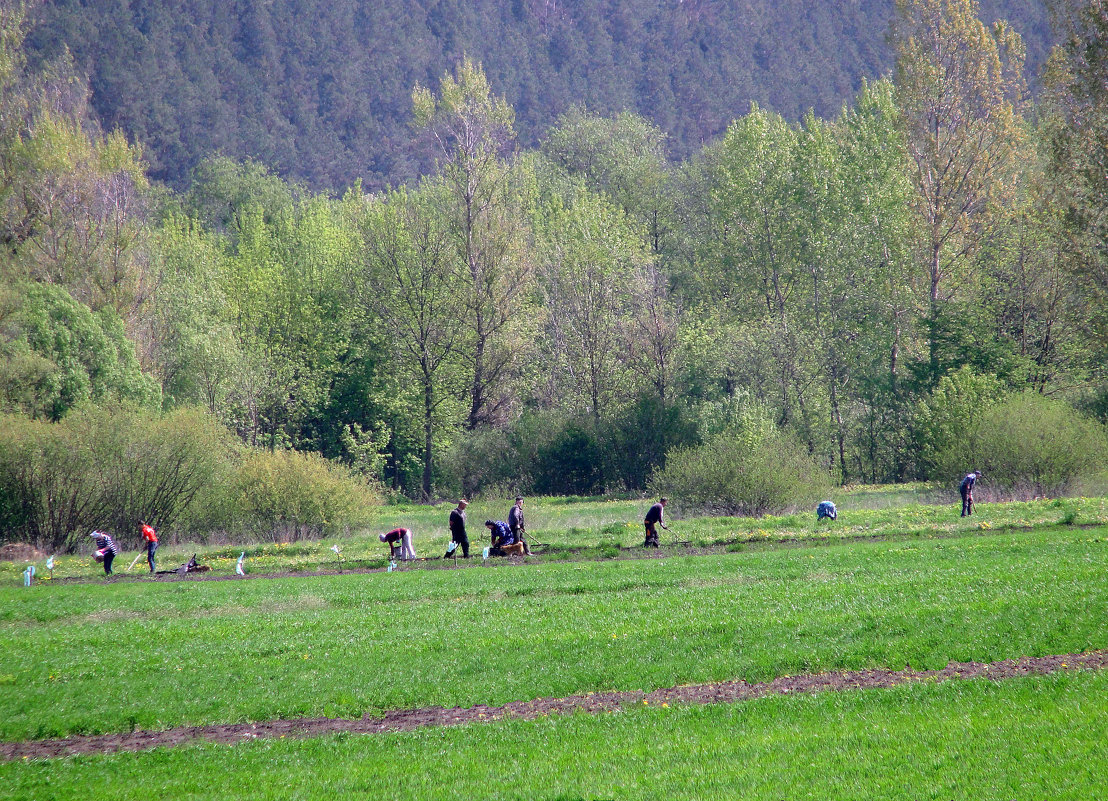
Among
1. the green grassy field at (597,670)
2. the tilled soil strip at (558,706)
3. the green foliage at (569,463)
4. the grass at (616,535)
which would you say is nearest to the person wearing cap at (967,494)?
the grass at (616,535)

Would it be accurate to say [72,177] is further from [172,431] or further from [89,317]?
[172,431]

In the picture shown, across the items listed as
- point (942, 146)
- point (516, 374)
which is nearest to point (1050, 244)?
point (942, 146)

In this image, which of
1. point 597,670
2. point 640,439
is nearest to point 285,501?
point 640,439

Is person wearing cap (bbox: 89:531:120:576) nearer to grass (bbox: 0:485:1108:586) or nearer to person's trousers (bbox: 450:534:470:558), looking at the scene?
grass (bbox: 0:485:1108:586)

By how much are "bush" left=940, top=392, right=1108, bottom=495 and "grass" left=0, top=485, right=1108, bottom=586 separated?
322cm

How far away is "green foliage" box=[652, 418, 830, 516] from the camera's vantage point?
32500 mm

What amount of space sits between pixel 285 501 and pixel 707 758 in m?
26.8

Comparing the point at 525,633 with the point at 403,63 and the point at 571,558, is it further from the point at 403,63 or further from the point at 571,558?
the point at 403,63

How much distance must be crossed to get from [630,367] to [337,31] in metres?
109

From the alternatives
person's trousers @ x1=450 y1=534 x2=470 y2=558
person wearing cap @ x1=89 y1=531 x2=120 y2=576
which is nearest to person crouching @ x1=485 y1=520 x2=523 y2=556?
person's trousers @ x1=450 y1=534 x2=470 y2=558

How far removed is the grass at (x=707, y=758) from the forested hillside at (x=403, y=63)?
99.7 meters

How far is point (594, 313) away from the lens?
5222 centimetres

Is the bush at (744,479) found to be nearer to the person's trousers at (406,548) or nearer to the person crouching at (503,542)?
the person crouching at (503,542)

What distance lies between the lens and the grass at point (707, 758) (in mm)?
8680
